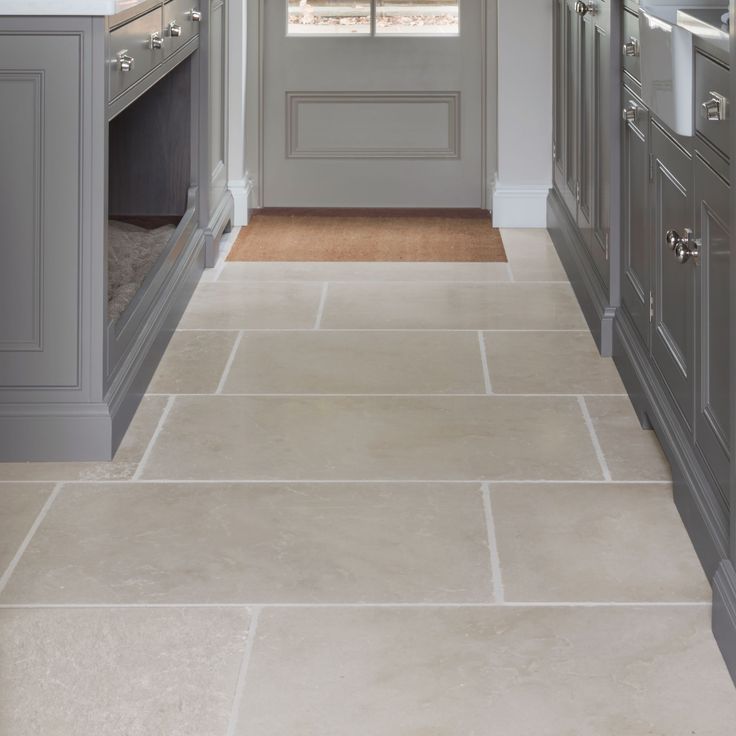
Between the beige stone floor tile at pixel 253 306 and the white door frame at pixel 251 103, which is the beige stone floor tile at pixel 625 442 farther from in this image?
the white door frame at pixel 251 103

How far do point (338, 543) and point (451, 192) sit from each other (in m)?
3.64

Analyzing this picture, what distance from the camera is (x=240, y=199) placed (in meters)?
5.55

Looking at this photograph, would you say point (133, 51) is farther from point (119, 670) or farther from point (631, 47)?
point (119, 670)

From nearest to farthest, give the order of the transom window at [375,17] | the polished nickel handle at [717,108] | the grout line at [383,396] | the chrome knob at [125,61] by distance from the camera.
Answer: the polished nickel handle at [717,108] < the chrome knob at [125,61] < the grout line at [383,396] < the transom window at [375,17]

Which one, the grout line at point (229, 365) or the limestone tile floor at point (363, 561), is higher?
the grout line at point (229, 365)

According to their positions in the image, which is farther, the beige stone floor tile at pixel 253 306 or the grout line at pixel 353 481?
the beige stone floor tile at pixel 253 306

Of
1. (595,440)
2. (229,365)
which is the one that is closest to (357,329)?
(229,365)

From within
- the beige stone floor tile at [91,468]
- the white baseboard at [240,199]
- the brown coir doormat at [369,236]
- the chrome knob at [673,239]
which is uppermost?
the white baseboard at [240,199]

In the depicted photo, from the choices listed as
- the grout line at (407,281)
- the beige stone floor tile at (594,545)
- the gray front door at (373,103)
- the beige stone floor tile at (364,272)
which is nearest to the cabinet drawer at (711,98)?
the beige stone floor tile at (594,545)

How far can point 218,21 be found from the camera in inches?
192

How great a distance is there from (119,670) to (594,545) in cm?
91

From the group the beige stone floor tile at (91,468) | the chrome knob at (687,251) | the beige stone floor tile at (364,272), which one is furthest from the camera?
the beige stone floor tile at (364,272)

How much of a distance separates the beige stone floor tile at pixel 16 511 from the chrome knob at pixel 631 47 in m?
1.70

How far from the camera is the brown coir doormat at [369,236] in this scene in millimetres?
5098
